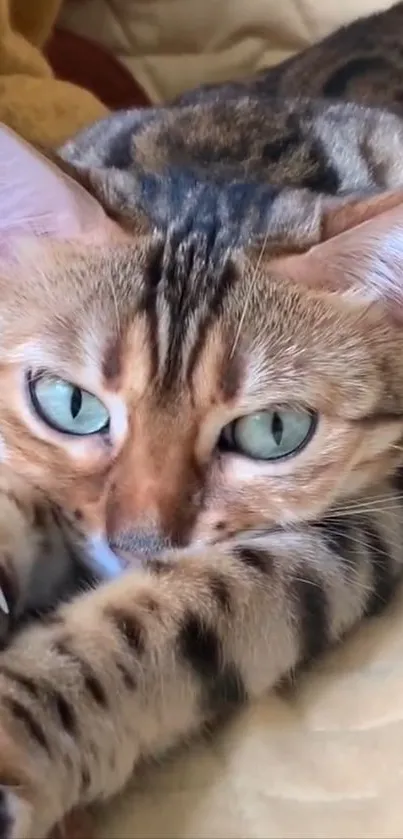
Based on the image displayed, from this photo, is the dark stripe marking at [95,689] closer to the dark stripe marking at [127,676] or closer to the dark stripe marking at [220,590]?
the dark stripe marking at [127,676]

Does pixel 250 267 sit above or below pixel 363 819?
above

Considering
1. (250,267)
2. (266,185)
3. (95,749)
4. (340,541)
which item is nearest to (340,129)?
(266,185)

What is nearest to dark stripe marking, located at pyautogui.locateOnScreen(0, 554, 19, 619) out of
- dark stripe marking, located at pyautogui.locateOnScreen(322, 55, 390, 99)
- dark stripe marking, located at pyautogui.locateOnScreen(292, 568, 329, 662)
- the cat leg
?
the cat leg

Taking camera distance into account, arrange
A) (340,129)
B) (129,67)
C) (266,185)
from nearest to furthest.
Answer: (266,185) → (340,129) → (129,67)

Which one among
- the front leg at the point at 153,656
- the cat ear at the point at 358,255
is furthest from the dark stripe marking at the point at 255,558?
the cat ear at the point at 358,255

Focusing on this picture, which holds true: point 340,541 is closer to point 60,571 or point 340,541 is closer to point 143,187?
point 60,571

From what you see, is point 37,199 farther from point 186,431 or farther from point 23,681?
point 23,681

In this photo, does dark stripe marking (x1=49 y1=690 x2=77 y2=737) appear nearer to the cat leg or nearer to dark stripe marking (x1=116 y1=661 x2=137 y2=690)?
dark stripe marking (x1=116 y1=661 x2=137 y2=690)
